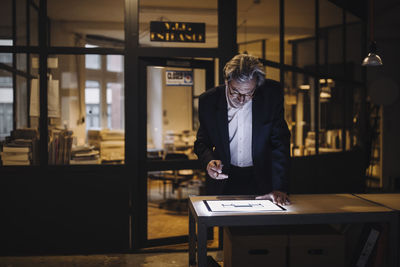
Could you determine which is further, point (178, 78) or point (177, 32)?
point (178, 78)

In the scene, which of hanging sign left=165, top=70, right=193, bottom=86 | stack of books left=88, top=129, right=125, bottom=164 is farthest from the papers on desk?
hanging sign left=165, top=70, right=193, bottom=86

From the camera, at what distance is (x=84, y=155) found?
4.46m

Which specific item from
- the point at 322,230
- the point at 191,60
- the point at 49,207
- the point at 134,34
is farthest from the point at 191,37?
the point at 322,230

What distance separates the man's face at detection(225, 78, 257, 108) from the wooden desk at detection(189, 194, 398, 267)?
2.37ft

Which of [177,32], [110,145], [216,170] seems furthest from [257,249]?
[177,32]

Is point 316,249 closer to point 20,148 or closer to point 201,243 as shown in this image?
point 201,243

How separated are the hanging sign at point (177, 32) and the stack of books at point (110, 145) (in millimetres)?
1233

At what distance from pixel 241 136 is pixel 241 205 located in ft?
2.09

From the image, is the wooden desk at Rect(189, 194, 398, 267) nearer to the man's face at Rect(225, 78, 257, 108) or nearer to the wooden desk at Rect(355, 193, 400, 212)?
the wooden desk at Rect(355, 193, 400, 212)

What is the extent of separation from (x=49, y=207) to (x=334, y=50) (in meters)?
5.30

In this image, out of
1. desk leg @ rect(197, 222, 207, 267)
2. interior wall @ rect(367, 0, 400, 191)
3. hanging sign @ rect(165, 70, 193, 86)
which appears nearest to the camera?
desk leg @ rect(197, 222, 207, 267)

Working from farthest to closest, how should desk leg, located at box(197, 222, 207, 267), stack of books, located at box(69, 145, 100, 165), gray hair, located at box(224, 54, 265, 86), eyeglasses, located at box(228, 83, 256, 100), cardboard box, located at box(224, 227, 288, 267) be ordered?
stack of books, located at box(69, 145, 100, 165) → eyeglasses, located at box(228, 83, 256, 100) → gray hair, located at box(224, 54, 265, 86) → cardboard box, located at box(224, 227, 288, 267) → desk leg, located at box(197, 222, 207, 267)

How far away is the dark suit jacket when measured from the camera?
2.60 m

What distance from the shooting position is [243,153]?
270 cm
